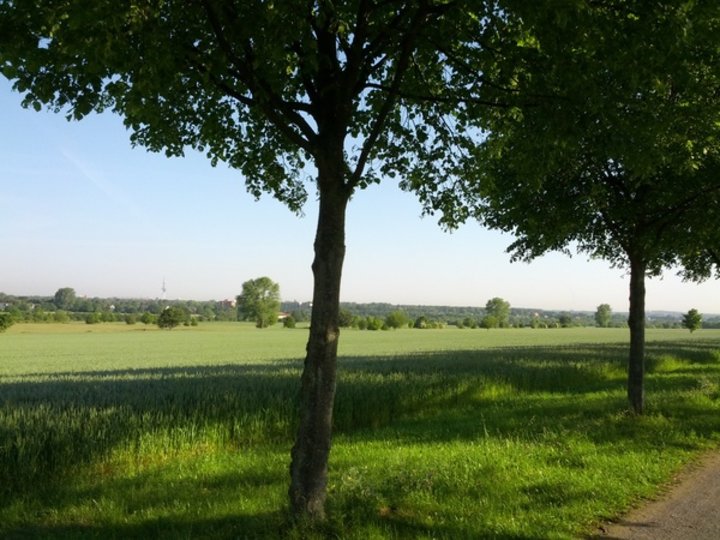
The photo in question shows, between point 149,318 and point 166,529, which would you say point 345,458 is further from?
point 149,318

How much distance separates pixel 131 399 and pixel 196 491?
4.81m

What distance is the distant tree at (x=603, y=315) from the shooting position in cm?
16450

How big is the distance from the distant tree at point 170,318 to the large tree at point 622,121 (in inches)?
3738

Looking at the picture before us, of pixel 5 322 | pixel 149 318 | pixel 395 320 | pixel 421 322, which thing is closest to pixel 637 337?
pixel 5 322

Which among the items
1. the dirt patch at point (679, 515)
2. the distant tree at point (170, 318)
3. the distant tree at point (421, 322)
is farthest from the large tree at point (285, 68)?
the distant tree at point (421, 322)

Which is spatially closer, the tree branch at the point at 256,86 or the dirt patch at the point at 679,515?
the tree branch at the point at 256,86

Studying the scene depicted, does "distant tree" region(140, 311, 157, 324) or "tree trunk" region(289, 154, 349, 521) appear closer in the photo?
"tree trunk" region(289, 154, 349, 521)

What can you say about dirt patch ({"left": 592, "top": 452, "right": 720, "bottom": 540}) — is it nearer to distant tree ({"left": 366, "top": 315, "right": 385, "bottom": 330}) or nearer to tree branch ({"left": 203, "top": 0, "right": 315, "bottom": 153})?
tree branch ({"left": 203, "top": 0, "right": 315, "bottom": 153})

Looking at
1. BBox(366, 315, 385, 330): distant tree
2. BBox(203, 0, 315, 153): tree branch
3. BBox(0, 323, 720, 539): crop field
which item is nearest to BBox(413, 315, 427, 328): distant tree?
BBox(366, 315, 385, 330): distant tree

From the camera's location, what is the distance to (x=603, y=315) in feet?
539

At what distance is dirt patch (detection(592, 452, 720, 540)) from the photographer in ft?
17.6

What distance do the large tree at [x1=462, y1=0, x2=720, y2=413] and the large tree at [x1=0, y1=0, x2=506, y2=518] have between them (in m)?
0.60

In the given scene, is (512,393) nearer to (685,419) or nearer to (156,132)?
(685,419)

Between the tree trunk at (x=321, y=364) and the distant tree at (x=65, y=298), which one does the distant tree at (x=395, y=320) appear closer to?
the distant tree at (x=65, y=298)
